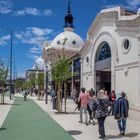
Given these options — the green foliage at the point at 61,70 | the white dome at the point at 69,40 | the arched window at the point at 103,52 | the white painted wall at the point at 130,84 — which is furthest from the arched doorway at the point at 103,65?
the white dome at the point at 69,40

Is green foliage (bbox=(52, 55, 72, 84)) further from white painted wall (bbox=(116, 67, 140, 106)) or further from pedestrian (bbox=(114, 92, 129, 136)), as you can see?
pedestrian (bbox=(114, 92, 129, 136))

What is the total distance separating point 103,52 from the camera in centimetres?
3397

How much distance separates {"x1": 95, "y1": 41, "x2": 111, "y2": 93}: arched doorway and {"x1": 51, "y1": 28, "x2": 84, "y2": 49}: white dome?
48.1 metres

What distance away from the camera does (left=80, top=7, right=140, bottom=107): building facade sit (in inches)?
1019

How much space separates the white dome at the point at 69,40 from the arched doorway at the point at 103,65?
48065 millimetres

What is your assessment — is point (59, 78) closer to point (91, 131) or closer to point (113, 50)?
point (113, 50)

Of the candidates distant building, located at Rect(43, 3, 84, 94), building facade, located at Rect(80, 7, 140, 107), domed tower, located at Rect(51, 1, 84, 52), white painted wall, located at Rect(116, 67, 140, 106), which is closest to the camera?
white painted wall, located at Rect(116, 67, 140, 106)

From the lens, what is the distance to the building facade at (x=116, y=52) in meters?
25.9

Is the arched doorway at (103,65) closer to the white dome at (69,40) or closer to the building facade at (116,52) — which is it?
the building facade at (116,52)

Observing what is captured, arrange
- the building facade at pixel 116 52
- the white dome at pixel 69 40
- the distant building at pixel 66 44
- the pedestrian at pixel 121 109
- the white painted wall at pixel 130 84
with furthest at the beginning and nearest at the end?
the white dome at pixel 69 40 < the distant building at pixel 66 44 < the building facade at pixel 116 52 < the white painted wall at pixel 130 84 < the pedestrian at pixel 121 109

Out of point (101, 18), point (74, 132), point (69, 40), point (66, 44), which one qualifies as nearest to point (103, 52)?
point (101, 18)

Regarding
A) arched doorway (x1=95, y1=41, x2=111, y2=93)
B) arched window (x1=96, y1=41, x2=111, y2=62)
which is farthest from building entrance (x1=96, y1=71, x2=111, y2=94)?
arched window (x1=96, y1=41, x2=111, y2=62)

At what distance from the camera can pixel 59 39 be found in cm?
8719

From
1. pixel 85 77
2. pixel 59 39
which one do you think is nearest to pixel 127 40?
pixel 85 77
